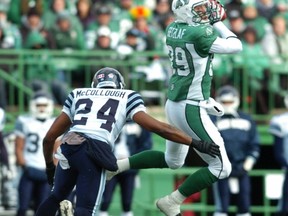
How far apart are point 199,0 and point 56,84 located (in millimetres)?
5743

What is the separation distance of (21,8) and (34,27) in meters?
0.71

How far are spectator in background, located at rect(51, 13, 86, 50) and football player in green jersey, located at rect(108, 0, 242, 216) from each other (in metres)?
5.99

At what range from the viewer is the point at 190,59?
14008mm

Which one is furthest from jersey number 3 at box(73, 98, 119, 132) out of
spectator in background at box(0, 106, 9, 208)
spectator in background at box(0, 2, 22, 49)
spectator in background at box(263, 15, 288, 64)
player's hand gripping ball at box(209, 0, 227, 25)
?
spectator in background at box(263, 15, 288, 64)

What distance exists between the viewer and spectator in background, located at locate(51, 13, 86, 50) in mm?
20109

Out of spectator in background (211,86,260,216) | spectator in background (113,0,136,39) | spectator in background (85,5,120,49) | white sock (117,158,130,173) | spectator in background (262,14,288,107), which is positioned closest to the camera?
white sock (117,158,130,173)

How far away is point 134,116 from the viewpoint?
534 inches

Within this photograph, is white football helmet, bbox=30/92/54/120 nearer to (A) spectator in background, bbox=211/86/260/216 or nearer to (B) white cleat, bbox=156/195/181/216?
(A) spectator in background, bbox=211/86/260/216

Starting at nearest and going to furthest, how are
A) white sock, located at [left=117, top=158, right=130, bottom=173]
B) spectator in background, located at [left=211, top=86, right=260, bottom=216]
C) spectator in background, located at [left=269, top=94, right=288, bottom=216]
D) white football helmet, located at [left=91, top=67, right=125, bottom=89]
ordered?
white football helmet, located at [left=91, top=67, right=125, bottom=89] < white sock, located at [left=117, top=158, right=130, bottom=173] < spectator in background, located at [left=211, top=86, right=260, bottom=216] < spectator in background, located at [left=269, top=94, right=288, bottom=216]

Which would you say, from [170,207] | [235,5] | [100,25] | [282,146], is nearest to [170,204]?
[170,207]

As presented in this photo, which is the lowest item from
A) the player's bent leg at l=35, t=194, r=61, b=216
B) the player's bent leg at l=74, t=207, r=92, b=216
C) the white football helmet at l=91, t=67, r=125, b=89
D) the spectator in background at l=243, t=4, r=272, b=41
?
the player's bent leg at l=35, t=194, r=61, b=216

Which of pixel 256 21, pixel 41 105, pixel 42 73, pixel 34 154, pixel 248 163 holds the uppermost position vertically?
pixel 256 21

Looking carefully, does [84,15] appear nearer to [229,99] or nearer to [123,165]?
[229,99]

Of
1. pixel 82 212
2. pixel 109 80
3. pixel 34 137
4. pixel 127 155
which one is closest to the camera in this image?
pixel 82 212
